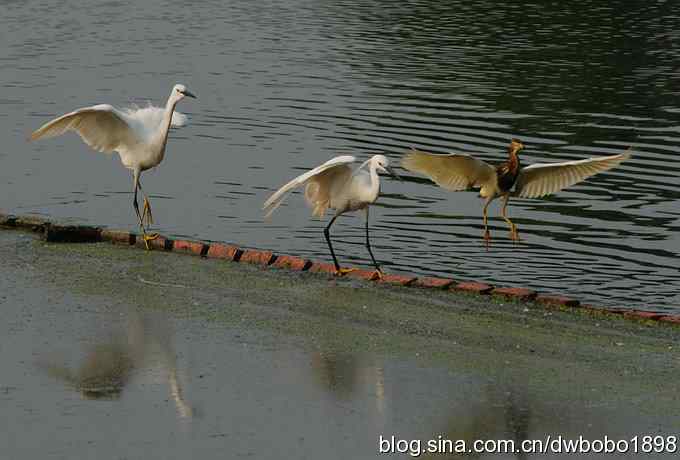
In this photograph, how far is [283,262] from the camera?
11.5 m

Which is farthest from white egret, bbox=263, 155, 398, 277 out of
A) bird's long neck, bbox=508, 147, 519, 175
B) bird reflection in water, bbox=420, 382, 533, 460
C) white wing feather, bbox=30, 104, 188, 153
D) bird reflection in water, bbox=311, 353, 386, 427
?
bird reflection in water, bbox=420, 382, 533, 460

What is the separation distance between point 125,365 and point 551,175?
5.18 m

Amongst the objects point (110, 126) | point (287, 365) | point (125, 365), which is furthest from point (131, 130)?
point (287, 365)

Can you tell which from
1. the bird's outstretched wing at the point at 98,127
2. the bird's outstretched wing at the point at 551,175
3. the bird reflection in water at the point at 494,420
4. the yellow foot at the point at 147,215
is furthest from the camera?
the yellow foot at the point at 147,215

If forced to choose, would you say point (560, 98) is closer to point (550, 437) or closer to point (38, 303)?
point (38, 303)

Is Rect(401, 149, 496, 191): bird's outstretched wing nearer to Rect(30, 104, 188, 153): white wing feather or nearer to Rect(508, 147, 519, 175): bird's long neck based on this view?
Rect(508, 147, 519, 175): bird's long neck

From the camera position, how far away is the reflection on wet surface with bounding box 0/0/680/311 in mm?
13297

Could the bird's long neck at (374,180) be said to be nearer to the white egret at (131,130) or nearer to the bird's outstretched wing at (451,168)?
the bird's outstretched wing at (451,168)

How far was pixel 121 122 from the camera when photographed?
12.5 metres

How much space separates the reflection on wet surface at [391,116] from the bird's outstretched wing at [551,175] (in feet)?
2.27

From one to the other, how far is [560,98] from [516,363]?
1354 centimetres

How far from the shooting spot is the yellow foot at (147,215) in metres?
12.5

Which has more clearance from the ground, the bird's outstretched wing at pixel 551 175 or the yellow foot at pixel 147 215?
the bird's outstretched wing at pixel 551 175

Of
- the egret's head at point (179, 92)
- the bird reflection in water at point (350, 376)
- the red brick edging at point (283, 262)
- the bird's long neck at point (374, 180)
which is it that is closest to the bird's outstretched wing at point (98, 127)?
the egret's head at point (179, 92)
